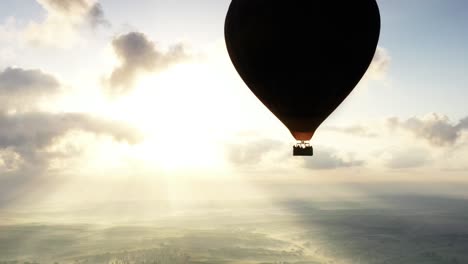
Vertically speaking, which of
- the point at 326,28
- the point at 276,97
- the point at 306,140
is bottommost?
the point at 306,140

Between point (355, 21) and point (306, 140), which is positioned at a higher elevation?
point (355, 21)

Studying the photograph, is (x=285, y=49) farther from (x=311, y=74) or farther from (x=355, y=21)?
(x=355, y=21)

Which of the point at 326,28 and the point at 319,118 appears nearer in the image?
the point at 326,28

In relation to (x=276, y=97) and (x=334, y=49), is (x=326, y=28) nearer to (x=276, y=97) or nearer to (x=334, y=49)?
(x=334, y=49)

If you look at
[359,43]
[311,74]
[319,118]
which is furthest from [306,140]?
[359,43]
